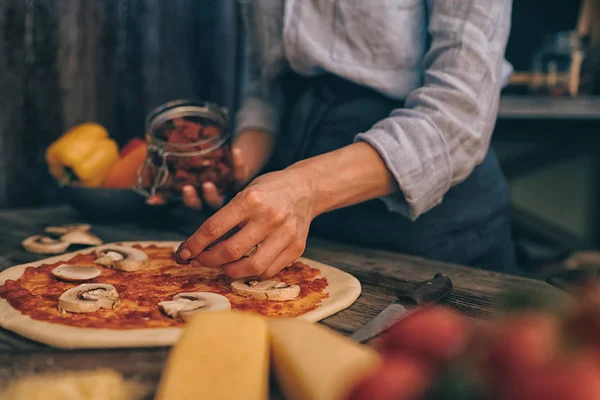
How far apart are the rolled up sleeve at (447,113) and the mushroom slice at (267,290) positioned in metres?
0.40

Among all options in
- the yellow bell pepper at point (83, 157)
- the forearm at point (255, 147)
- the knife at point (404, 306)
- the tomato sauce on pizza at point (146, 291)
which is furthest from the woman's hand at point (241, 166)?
the knife at point (404, 306)

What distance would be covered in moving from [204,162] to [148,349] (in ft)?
2.25

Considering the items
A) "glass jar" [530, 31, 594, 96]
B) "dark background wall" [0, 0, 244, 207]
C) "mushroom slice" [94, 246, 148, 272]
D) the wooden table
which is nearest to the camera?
the wooden table

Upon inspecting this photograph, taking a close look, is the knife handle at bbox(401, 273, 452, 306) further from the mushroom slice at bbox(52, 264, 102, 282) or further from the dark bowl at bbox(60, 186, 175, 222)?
the dark bowl at bbox(60, 186, 175, 222)

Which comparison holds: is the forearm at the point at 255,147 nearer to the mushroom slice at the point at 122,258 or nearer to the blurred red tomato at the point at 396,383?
the mushroom slice at the point at 122,258

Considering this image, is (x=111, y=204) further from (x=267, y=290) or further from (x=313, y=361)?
(x=313, y=361)

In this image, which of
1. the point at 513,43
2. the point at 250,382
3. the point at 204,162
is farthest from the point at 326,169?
the point at 513,43

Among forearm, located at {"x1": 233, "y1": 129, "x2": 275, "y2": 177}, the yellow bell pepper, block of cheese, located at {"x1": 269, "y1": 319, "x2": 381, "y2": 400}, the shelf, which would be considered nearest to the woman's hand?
forearm, located at {"x1": 233, "y1": 129, "x2": 275, "y2": 177}

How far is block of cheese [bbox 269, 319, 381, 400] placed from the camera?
56 cm

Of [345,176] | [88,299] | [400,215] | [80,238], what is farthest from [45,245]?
[400,215]

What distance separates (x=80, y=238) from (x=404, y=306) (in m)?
0.90

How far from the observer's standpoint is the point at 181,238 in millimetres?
1675

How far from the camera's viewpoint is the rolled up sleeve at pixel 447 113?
1.37 metres

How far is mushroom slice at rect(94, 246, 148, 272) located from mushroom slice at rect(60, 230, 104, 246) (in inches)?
6.5
